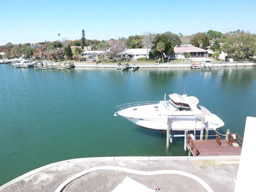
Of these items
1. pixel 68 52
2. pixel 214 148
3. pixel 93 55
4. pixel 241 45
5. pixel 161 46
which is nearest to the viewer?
pixel 214 148

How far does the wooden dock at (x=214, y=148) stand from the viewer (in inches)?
533

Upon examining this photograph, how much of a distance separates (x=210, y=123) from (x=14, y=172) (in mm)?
17556

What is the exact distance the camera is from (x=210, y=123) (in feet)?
55.5

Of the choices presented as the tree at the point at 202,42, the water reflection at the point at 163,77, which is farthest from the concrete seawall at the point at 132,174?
the tree at the point at 202,42

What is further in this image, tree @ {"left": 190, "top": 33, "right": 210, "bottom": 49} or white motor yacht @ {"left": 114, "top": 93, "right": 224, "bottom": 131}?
tree @ {"left": 190, "top": 33, "right": 210, "bottom": 49}

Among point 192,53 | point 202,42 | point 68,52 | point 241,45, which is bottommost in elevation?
point 192,53

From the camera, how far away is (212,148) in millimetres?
14133

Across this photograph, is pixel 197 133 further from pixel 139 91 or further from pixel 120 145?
pixel 139 91

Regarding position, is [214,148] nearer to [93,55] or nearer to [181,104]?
[181,104]

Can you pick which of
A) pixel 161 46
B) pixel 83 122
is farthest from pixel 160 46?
pixel 83 122

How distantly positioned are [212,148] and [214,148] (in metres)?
0.16

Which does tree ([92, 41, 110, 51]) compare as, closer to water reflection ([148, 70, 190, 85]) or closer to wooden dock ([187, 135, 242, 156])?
water reflection ([148, 70, 190, 85])

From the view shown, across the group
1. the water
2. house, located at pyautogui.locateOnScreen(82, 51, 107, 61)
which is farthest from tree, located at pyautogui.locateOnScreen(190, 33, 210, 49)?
the water

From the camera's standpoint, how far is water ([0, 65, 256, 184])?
16.6 m
